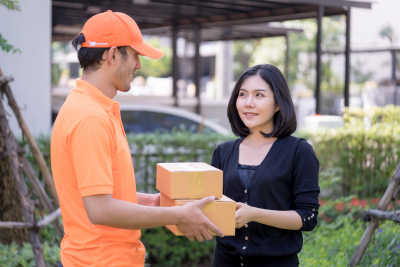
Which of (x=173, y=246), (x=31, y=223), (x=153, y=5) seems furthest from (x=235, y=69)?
(x=31, y=223)

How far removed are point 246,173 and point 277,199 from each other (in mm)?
208

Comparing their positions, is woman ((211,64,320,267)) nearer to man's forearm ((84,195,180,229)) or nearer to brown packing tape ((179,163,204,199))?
brown packing tape ((179,163,204,199))

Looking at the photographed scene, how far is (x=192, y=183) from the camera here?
6.62ft

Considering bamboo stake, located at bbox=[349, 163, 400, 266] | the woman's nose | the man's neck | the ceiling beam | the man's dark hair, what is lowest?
bamboo stake, located at bbox=[349, 163, 400, 266]

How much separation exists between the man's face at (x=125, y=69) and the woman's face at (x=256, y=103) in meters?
0.66

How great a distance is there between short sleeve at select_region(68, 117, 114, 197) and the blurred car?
528 centimetres

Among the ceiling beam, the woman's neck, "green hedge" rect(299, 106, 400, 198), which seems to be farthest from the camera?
the ceiling beam

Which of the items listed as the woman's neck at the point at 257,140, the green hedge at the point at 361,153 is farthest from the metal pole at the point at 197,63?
the woman's neck at the point at 257,140

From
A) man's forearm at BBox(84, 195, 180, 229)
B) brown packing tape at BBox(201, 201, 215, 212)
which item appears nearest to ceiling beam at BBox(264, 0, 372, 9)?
brown packing tape at BBox(201, 201, 215, 212)

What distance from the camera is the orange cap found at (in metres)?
1.87

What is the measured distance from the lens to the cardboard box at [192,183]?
78.6 inches

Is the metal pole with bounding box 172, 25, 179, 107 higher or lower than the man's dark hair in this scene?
higher

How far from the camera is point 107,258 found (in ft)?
5.92

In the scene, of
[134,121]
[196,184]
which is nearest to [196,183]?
[196,184]
